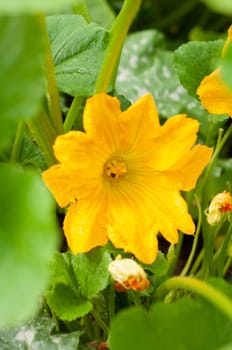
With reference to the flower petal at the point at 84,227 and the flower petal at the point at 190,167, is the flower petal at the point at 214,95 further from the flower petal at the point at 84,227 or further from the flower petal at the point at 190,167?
the flower petal at the point at 84,227

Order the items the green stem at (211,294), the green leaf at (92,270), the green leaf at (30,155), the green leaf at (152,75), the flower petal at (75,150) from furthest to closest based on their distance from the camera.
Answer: the green leaf at (152,75) < the green leaf at (30,155) < the green leaf at (92,270) < the flower petal at (75,150) < the green stem at (211,294)

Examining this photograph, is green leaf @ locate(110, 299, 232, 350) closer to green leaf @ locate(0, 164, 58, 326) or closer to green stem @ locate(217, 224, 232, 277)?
green leaf @ locate(0, 164, 58, 326)

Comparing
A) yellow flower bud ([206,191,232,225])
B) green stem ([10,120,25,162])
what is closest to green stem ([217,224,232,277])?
yellow flower bud ([206,191,232,225])

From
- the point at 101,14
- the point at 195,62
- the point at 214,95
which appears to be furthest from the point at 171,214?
the point at 101,14

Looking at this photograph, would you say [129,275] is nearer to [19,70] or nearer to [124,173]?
[124,173]

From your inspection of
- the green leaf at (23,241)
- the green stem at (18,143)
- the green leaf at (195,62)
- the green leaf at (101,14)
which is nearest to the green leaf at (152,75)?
the green leaf at (101,14)

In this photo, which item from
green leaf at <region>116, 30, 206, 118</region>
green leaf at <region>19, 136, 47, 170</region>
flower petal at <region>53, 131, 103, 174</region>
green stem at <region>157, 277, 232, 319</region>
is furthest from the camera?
green leaf at <region>116, 30, 206, 118</region>

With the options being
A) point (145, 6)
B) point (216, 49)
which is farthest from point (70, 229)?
point (145, 6)
